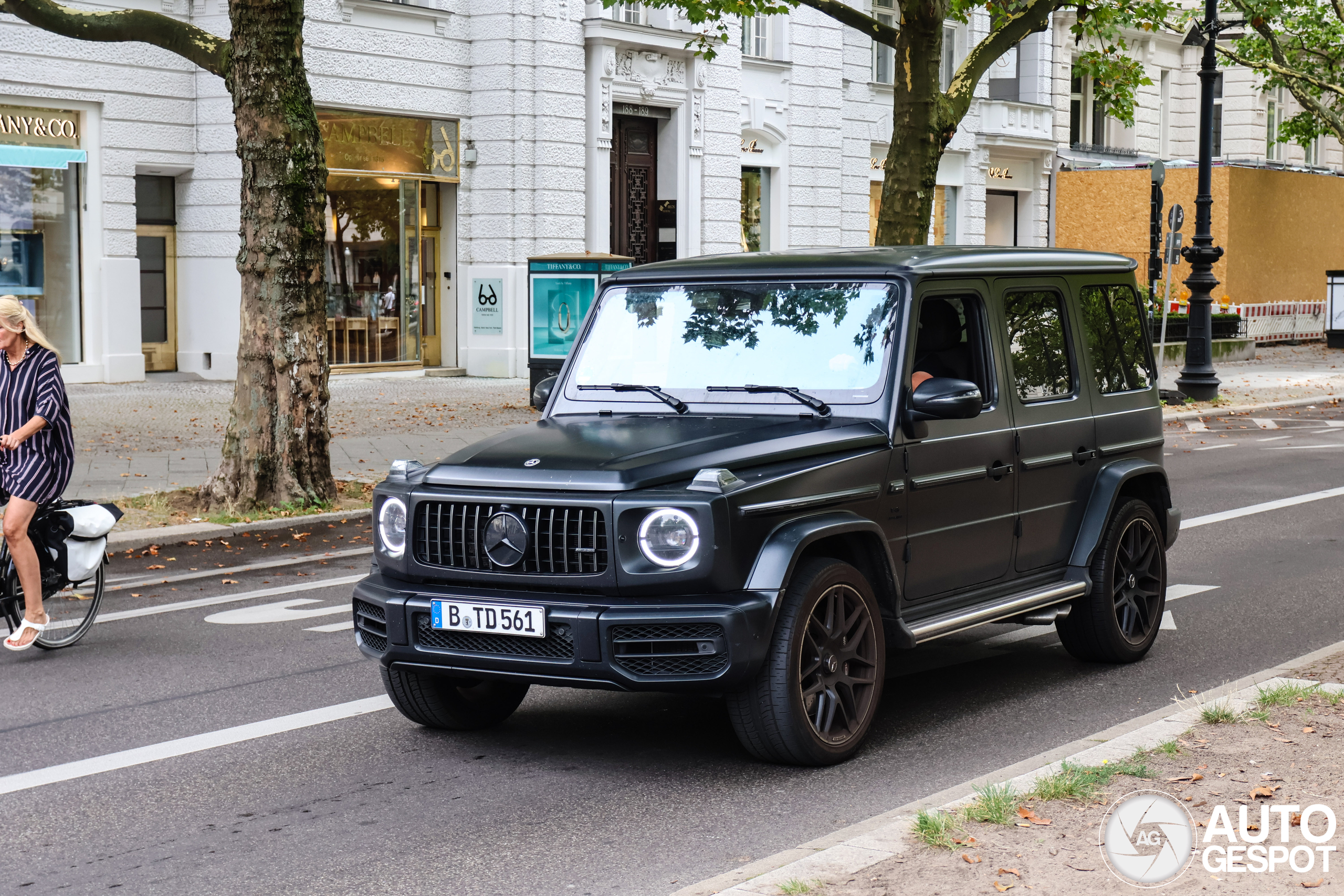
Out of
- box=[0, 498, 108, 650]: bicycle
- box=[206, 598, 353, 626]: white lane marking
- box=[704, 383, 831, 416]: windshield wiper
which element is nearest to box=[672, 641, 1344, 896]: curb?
box=[704, 383, 831, 416]: windshield wiper

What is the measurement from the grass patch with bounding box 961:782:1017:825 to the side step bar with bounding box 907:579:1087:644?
1.27 metres

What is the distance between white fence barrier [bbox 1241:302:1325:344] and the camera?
3800 centimetres

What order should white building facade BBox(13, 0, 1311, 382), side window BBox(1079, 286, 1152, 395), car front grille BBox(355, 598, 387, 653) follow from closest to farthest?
car front grille BBox(355, 598, 387, 653), side window BBox(1079, 286, 1152, 395), white building facade BBox(13, 0, 1311, 382)

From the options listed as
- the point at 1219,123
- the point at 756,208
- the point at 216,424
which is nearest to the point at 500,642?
the point at 216,424

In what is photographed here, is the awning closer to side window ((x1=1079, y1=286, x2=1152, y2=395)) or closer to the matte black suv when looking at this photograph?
the matte black suv

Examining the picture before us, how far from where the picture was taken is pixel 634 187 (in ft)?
95.6

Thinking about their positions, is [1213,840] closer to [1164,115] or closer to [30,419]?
[30,419]

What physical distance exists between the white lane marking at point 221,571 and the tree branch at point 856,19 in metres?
10.4

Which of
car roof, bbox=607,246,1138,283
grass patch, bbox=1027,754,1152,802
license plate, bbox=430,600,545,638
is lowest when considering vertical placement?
grass patch, bbox=1027,754,1152,802

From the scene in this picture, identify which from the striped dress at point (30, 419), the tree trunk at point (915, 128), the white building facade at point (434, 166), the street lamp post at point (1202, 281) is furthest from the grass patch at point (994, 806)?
the street lamp post at point (1202, 281)

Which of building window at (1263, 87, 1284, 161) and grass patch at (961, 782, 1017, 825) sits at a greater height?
building window at (1263, 87, 1284, 161)

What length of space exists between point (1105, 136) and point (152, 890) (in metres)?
43.6

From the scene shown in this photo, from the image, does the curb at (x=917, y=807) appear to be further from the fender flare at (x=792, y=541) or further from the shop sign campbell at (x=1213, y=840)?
the fender flare at (x=792, y=541)

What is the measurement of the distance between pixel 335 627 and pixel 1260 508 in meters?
7.76
